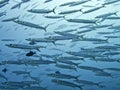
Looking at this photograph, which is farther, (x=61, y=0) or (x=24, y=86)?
(x=61, y=0)

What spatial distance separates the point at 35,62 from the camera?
8359 mm

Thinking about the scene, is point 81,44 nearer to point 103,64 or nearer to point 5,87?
point 103,64

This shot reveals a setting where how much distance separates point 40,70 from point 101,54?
34339 mm

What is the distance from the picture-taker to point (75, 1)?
30.0ft

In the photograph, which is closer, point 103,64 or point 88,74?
point 103,64

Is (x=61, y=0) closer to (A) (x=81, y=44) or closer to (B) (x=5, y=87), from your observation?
(B) (x=5, y=87)

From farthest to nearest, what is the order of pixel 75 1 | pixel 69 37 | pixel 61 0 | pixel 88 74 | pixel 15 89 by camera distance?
pixel 88 74 → pixel 61 0 → pixel 15 89 → pixel 75 1 → pixel 69 37

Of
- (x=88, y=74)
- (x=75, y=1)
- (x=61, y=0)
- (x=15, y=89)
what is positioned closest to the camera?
(x=75, y=1)

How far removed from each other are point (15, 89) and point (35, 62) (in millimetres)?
2082

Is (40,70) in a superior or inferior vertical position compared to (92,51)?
inferior

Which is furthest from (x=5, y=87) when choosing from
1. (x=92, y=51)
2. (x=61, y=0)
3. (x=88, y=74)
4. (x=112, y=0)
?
(x=88, y=74)

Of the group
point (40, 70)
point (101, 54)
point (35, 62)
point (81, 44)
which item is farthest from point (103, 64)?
point (35, 62)

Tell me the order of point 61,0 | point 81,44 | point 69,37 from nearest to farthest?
point 69,37 < point 61,0 < point 81,44

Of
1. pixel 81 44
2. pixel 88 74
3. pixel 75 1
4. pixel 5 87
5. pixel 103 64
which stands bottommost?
pixel 88 74
